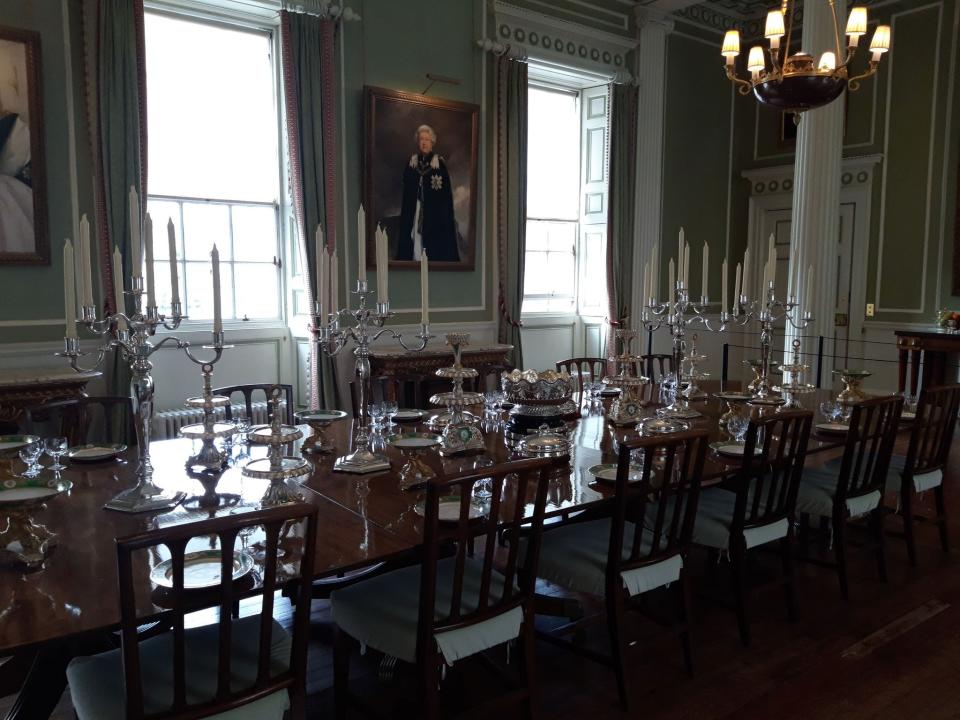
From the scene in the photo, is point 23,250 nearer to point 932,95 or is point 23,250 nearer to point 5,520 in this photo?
point 5,520

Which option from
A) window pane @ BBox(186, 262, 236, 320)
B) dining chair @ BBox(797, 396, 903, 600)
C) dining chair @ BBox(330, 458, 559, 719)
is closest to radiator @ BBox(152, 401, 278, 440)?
window pane @ BBox(186, 262, 236, 320)

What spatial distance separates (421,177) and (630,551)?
3.75 metres

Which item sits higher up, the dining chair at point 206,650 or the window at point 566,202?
the window at point 566,202

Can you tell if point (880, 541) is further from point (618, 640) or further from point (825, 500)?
point (618, 640)

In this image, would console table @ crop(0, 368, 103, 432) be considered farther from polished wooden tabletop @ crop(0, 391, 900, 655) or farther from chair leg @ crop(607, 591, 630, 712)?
chair leg @ crop(607, 591, 630, 712)

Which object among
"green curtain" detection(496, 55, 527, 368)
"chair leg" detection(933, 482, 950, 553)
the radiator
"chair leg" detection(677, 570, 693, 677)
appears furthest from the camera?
"green curtain" detection(496, 55, 527, 368)

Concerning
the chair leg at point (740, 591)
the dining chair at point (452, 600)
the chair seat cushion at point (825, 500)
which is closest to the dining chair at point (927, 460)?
the chair seat cushion at point (825, 500)

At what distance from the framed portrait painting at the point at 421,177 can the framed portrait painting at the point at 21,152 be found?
6.51 feet

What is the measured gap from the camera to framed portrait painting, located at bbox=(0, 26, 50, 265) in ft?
13.2

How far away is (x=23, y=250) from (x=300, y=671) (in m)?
3.46

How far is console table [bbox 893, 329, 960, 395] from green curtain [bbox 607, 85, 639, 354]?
2.24 meters

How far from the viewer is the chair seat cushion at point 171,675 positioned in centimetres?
159

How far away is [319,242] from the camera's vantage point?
2.25 meters

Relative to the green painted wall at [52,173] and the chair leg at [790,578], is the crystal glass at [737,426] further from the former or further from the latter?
the green painted wall at [52,173]
